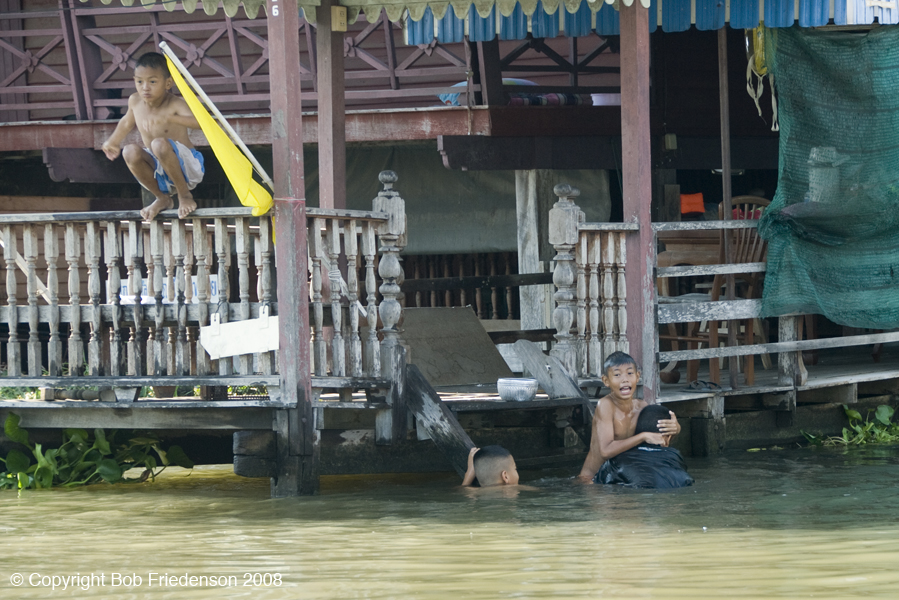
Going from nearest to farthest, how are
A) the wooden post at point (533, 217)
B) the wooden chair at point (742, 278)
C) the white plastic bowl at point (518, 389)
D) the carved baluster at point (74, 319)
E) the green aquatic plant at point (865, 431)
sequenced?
the carved baluster at point (74, 319)
the white plastic bowl at point (518, 389)
the wooden chair at point (742, 278)
the green aquatic plant at point (865, 431)
the wooden post at point (533, 217)

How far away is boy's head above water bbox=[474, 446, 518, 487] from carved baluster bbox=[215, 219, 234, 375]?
1.78m

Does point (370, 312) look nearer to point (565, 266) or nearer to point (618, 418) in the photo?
point (565, 266)

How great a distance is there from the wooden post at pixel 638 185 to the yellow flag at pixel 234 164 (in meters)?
2.70

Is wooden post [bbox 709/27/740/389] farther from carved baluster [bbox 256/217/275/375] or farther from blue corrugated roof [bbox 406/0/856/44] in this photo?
carved baluster [bbox 256/217/275/375]

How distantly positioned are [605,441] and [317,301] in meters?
2.20

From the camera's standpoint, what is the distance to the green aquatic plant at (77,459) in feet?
26.1

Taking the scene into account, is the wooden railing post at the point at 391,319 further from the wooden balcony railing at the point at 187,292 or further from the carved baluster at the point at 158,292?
the carved baluster at the point at 158,292

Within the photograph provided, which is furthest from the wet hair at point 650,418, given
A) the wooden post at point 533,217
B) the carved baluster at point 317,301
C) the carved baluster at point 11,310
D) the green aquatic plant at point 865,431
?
the carved baluster at point 11,310

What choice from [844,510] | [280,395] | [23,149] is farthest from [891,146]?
[23,149]

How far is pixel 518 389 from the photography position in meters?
7.82

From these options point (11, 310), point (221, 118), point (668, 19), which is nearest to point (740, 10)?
point (668, 19)

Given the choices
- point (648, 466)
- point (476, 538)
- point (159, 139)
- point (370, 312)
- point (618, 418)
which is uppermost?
point (159, 139)

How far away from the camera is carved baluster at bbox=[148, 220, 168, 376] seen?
742cm

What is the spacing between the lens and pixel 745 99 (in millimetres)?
11727
